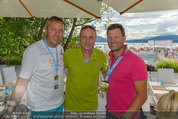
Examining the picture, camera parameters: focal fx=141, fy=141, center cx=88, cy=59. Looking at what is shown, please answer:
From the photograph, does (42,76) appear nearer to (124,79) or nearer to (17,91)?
(17,91)

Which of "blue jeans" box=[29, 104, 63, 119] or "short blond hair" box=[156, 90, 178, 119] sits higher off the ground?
"short blond hair" box=[156, 90, 178, 119]

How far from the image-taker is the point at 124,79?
1.29 meters

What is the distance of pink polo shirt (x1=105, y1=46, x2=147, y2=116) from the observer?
4.01 ft

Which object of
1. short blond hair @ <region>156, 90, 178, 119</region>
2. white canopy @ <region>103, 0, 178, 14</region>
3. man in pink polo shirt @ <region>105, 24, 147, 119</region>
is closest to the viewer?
short blond hair @ <region>156, 90, 178, 119</region>

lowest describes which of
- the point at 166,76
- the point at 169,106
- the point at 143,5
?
the point at 166,76

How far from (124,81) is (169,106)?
1.80ft

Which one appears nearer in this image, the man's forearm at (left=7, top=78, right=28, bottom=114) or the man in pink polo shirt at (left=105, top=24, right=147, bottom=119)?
the man in pink polo shirt at (left=105, top=24, right=147, bottom=119)

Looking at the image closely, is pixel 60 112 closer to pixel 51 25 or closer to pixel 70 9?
pixel 51 25

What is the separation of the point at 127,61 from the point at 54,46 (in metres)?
0.78

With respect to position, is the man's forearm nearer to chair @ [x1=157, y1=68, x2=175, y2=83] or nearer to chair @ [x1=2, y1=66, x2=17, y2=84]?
chair @ [x1=2, y1=66, x2=17, y2=84]

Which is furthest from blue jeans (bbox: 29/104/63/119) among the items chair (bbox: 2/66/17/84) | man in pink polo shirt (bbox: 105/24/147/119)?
chair (bbox: 2/66/17/84)

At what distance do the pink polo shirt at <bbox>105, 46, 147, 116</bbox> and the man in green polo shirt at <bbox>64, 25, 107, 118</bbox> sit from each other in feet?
1.04

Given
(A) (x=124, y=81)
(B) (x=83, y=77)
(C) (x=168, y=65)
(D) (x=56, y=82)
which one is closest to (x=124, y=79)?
(A) (x=124, y=81)

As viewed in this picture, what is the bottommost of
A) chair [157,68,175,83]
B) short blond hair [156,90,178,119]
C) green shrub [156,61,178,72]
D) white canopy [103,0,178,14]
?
chair [157,68,175,83]
